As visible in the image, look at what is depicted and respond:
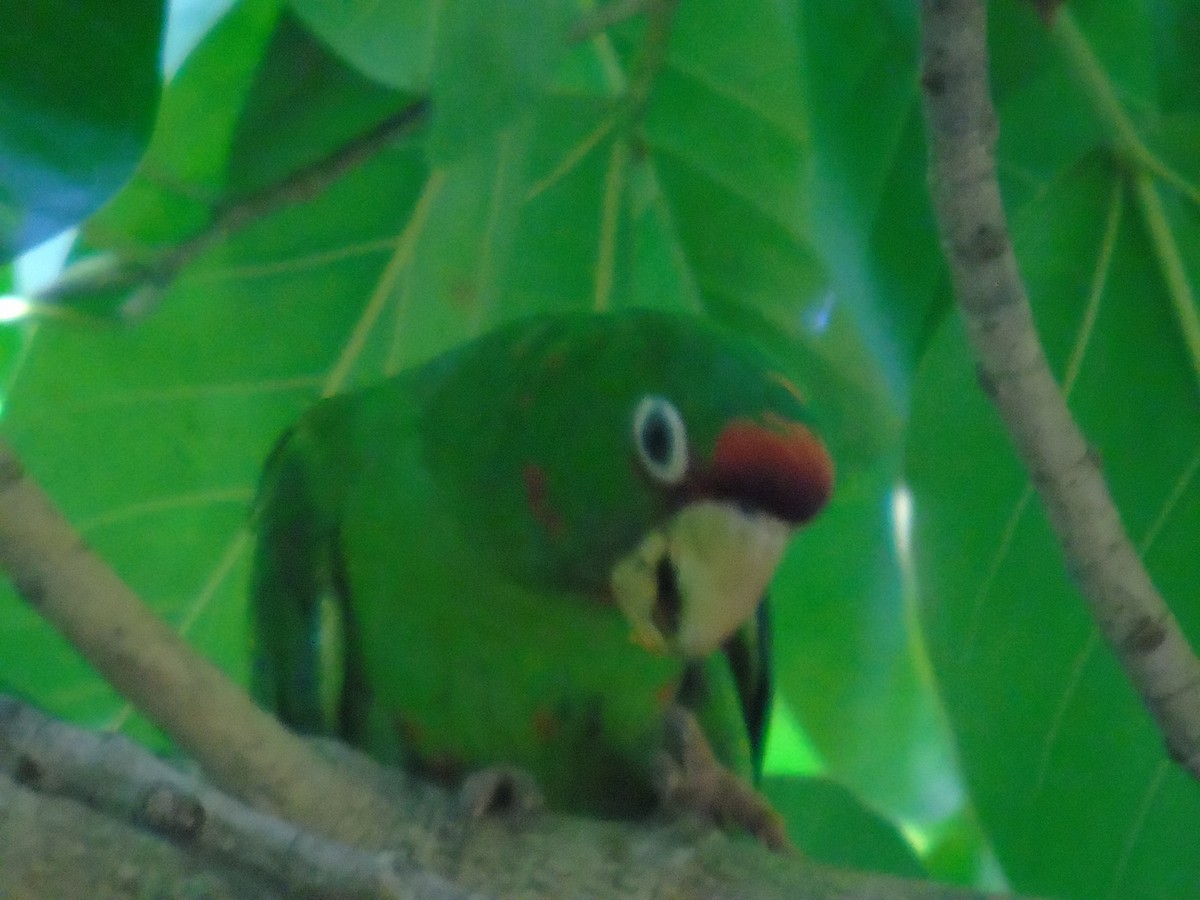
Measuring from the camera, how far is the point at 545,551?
992 millimetres

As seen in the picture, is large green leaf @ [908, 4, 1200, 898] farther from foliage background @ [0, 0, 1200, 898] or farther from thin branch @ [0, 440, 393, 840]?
thin branch @ [0, 440, 393, 840]

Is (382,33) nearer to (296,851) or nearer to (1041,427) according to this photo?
(1041,427)

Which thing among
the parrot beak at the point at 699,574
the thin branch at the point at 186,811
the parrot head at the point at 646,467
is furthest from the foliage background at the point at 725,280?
the thin branch at the point at 186,811

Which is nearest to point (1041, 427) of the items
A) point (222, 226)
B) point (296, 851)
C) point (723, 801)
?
point (723, 801)

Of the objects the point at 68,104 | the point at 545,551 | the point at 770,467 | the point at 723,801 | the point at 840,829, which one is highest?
the point at 68,104

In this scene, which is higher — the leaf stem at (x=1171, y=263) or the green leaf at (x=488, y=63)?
the green leaf at (x=488, y=63)

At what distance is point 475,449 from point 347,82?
50cm

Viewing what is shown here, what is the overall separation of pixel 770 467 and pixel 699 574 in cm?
9

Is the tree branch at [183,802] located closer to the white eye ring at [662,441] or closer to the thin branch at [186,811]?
the thin branch at [186,811]

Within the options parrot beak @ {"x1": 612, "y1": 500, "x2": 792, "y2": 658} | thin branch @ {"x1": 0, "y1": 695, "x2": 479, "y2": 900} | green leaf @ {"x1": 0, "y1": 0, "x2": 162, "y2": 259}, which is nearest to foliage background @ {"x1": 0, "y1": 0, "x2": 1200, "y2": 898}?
green leaf @ {"x1": 0, "y1": 0, "x2": 162, "y2": 259}

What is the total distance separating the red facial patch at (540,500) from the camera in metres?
0.98

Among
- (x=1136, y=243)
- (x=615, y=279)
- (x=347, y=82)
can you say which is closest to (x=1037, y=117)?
(x=1136, y=243)

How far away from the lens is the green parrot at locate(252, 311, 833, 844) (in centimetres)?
89

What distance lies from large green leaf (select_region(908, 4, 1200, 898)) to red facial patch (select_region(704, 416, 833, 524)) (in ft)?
0.91
